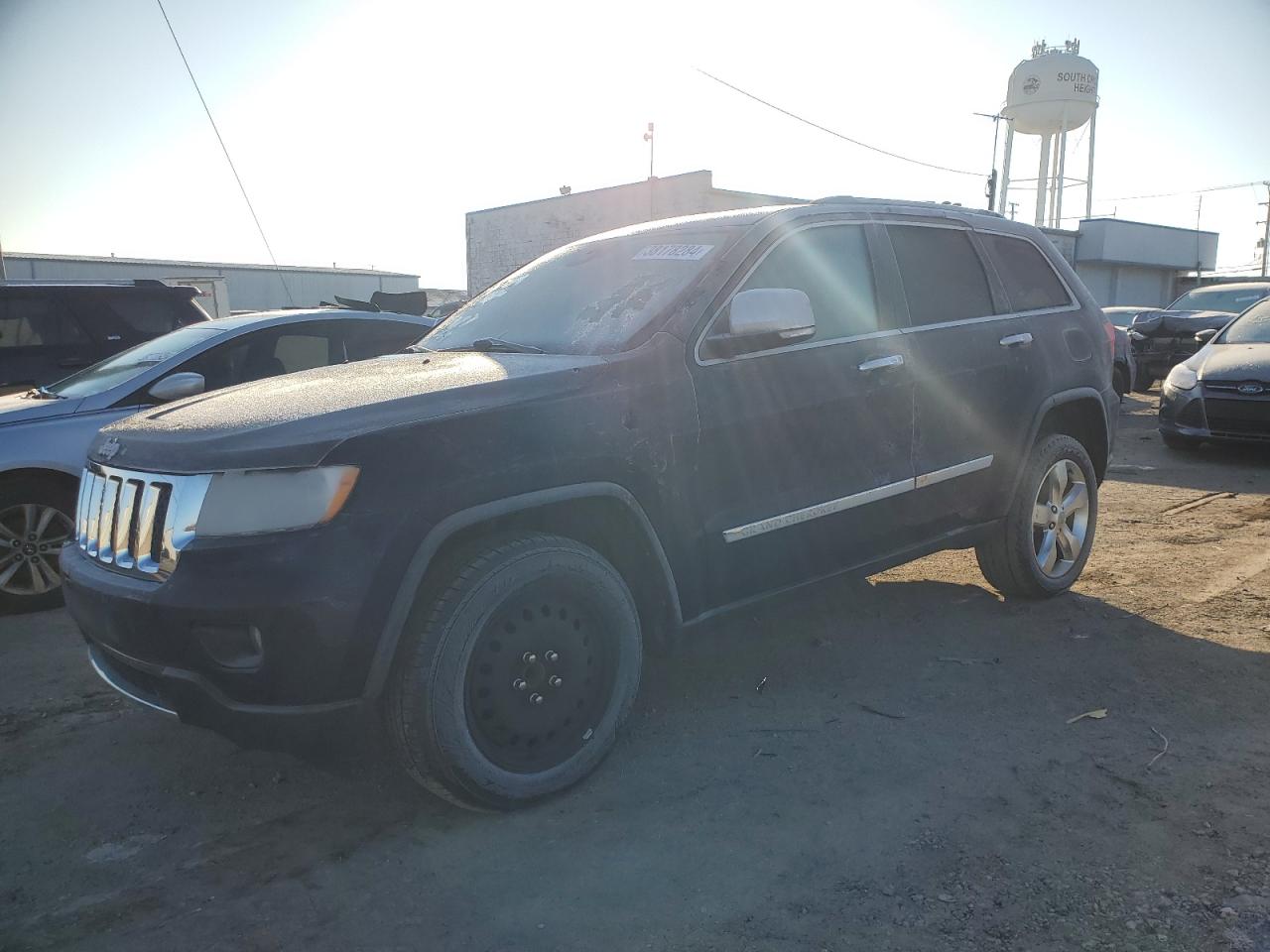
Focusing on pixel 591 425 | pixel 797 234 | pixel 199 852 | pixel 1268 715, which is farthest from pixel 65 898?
pixel 1268 715

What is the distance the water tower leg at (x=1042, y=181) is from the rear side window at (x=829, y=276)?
47.6 m

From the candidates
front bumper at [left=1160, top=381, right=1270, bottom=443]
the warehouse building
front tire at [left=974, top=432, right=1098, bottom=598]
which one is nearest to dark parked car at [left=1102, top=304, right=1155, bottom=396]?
front bumper at [left=1160, top=381, right=1270, bottom=443]

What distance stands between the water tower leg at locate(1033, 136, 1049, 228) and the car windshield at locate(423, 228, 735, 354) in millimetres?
47905

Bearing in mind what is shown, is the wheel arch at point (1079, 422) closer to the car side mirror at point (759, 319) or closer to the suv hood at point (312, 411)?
the car side mirror at point (759, 319)

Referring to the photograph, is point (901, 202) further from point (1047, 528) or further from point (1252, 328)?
point (1252, 328)

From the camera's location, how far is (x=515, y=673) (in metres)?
2.88

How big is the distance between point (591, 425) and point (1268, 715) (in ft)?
Answer: 8.99

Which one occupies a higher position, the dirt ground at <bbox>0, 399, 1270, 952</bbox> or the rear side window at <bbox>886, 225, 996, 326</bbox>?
the rear side window at <bbox>886, 225, 996, 326</bbox>

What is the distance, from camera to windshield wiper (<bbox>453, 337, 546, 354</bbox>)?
3498 mm

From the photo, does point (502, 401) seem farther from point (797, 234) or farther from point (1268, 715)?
point (1268, 715)

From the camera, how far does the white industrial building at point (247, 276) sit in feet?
118

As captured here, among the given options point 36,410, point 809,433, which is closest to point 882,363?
point 809,433

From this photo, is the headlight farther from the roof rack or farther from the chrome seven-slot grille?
the roof rack

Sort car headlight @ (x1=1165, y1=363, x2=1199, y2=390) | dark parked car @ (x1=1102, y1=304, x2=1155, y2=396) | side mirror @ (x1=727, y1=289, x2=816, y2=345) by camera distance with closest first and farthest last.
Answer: side mirror @ (x1=727, y1=289, x2=816, y2=345) < dark parked car @ (x1=1102, y1=304, x2=1155, y2=396) < car headlight @ (x1=1165, y1=363, x2=1199, y2=390)
